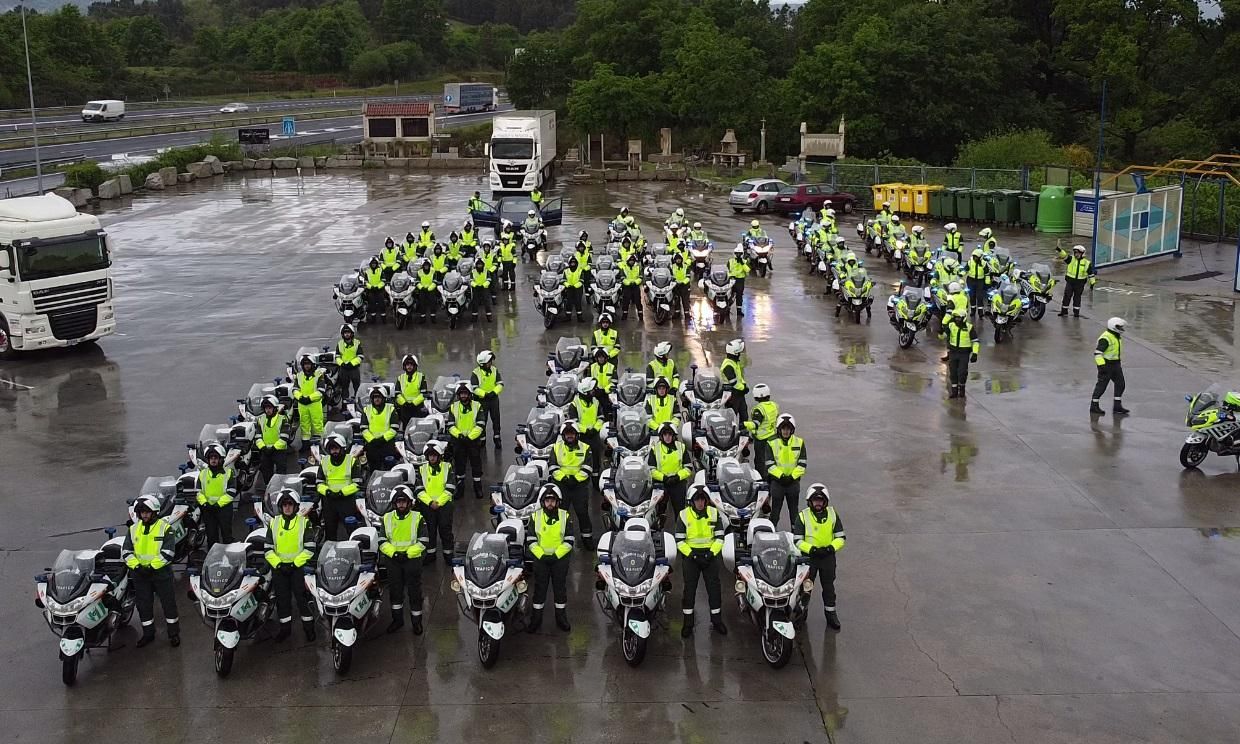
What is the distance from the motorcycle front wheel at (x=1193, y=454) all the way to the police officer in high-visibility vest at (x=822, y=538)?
6768mm

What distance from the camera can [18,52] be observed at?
272ft

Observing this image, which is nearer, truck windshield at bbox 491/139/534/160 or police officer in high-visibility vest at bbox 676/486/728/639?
police officer in high-visibility vest at bbox 676/486/728/639

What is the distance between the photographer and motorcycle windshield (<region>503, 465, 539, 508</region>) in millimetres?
11664

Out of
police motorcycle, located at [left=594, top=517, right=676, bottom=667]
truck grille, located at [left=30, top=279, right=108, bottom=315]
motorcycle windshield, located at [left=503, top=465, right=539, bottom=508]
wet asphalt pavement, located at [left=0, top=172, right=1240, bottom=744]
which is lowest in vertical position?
wet asphalt pavement, located at [left=0, top=172, right=1240, bottom=744]

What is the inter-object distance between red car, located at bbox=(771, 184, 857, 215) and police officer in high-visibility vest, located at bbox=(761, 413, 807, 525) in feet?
95.2

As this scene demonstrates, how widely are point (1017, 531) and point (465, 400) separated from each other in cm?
653

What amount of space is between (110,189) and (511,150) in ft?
54.5

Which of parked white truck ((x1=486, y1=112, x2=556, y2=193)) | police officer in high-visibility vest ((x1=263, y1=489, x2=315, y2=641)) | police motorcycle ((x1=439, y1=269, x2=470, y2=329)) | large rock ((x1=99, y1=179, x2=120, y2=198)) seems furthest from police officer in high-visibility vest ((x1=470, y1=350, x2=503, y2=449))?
large rock ((x1=99, y1=179, x2=120, y2=198))

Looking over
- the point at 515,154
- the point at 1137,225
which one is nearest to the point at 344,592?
the point at 1137,225

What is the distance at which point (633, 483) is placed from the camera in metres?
11.8

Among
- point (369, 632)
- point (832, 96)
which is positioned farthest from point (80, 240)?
point (832, 96)

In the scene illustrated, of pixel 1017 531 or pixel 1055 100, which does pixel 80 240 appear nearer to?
pixel 1017 531

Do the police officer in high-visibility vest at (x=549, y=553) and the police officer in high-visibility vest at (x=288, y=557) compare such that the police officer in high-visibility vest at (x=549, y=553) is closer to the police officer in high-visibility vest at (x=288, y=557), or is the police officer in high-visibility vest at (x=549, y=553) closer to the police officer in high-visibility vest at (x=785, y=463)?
the police officer in high-visibility vest at (x=288, y=557)

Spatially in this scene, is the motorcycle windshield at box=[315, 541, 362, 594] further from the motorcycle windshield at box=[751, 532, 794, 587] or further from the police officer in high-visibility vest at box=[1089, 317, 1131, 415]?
the police officer in high-visibility vest at box=[1089, 317, 1131, 415]
